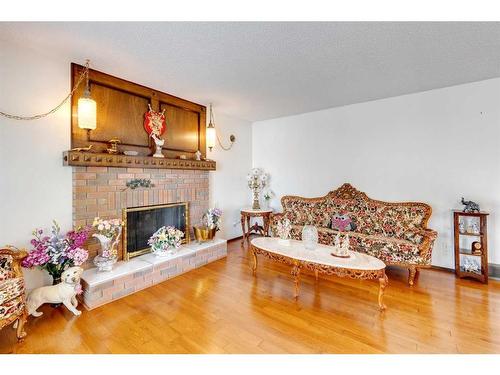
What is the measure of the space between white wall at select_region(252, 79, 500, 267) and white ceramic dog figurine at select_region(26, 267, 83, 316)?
11.4 feet

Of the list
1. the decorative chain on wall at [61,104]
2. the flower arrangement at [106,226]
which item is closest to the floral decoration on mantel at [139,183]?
the flower arrangement at [106,226]

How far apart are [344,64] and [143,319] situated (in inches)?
123

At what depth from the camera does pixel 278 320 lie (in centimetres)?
194

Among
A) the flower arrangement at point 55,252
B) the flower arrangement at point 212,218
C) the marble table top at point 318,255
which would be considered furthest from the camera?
the flower arrangement at point 212,218

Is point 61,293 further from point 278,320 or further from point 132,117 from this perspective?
point 132,117

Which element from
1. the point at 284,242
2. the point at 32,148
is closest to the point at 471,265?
the point at 284,242

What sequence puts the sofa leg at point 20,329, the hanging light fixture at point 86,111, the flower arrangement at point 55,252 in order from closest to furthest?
the sofa leg at point 20,329 < the flower arrangement at point 55,252 < the hanging light fixture at point 86,111

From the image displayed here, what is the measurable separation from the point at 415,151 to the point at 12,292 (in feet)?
14.9

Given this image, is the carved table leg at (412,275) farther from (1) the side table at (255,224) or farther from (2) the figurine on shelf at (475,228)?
(1) the side table at (255,224)

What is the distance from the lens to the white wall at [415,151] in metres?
2.80

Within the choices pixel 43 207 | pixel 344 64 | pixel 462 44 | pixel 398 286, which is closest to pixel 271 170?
pixel 344 64

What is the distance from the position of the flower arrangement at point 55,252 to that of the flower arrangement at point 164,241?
78 cm

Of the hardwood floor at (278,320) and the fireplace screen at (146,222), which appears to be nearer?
the hardwood floor at (278,320)

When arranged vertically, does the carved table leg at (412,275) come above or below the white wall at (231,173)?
below
